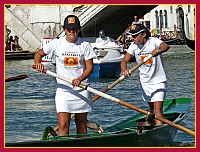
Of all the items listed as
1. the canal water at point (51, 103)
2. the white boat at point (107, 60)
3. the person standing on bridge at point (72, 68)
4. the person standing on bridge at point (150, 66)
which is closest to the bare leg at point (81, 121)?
the person standing on bridge at point (72, 68)

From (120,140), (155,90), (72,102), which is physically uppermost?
(155,90)

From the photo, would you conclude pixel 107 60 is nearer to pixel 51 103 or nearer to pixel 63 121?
pixel 51 103

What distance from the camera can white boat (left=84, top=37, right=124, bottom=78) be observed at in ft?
68.3

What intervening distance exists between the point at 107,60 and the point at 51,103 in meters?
6.66

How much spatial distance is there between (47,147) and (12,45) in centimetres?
2389

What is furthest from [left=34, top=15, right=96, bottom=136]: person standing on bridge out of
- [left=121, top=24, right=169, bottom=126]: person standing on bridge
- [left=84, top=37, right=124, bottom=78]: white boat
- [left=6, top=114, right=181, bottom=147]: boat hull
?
[left=84, top=37, right=124, bottom=78]: white boat

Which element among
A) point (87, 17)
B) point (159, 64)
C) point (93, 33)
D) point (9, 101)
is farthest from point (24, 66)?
point (159, 64)

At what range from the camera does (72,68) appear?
25.2 feet

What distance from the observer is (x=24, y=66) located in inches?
993

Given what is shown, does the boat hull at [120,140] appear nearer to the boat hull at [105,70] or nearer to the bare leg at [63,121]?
the bare leg at [63,121]

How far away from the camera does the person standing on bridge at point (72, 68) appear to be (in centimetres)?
761

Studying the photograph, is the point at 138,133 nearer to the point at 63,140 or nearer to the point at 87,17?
the point at 63,140

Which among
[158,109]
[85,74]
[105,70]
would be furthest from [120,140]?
[105,70]

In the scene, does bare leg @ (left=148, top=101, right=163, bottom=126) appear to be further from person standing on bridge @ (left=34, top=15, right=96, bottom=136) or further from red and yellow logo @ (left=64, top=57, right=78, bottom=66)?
red and yellow logo @ (left=64, top=57, right=78, bottom=66)
